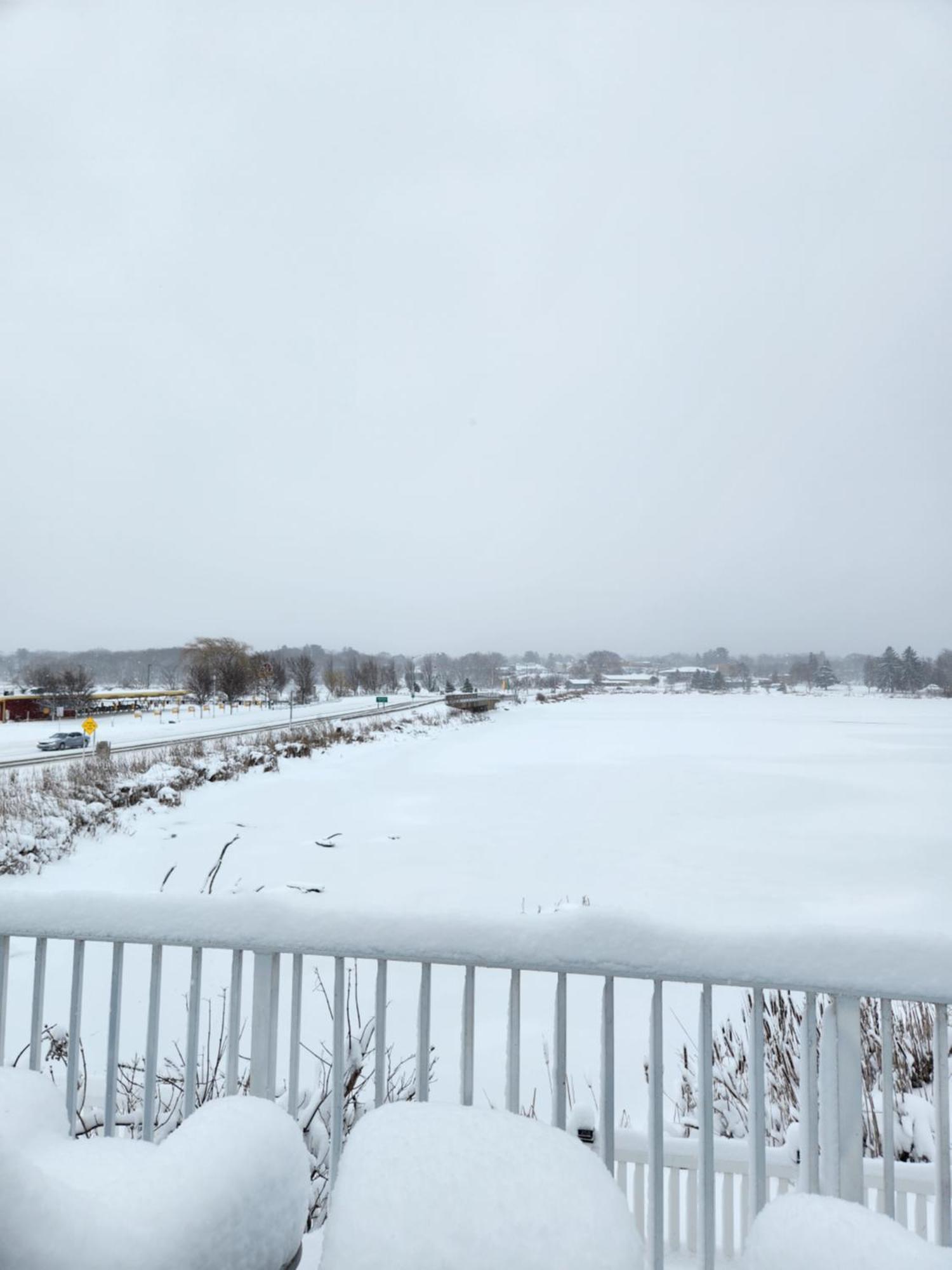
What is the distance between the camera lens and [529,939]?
1.81 m

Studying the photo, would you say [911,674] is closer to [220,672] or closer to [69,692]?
[220,672]

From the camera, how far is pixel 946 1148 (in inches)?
68.4

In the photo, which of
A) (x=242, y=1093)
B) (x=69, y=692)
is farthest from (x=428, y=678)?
(x=242, y=1093)

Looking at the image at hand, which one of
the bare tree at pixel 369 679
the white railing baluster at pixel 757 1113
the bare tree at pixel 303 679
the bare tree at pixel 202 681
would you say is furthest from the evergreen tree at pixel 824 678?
the white railing baluster at pixel 757 1113

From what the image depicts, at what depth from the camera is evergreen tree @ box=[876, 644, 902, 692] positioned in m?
104

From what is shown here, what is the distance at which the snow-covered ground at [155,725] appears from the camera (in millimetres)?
25438

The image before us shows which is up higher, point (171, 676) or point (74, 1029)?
point (74, 1029)

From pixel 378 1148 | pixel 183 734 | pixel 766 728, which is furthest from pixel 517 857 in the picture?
pixel 766 728

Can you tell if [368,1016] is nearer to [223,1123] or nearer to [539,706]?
[223,1123]

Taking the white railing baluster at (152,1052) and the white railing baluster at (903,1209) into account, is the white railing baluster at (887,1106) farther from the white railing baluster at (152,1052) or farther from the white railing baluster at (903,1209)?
the white railing baluster at (152,1052)

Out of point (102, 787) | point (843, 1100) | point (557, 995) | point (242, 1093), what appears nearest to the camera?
point (843, 1100)

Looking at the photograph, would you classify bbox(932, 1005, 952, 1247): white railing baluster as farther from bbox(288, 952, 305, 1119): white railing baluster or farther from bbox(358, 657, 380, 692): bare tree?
bbox(358, 657, 380, 692): bare tree

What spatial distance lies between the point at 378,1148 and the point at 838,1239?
0.51 m

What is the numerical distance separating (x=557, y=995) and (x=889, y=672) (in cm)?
12312
